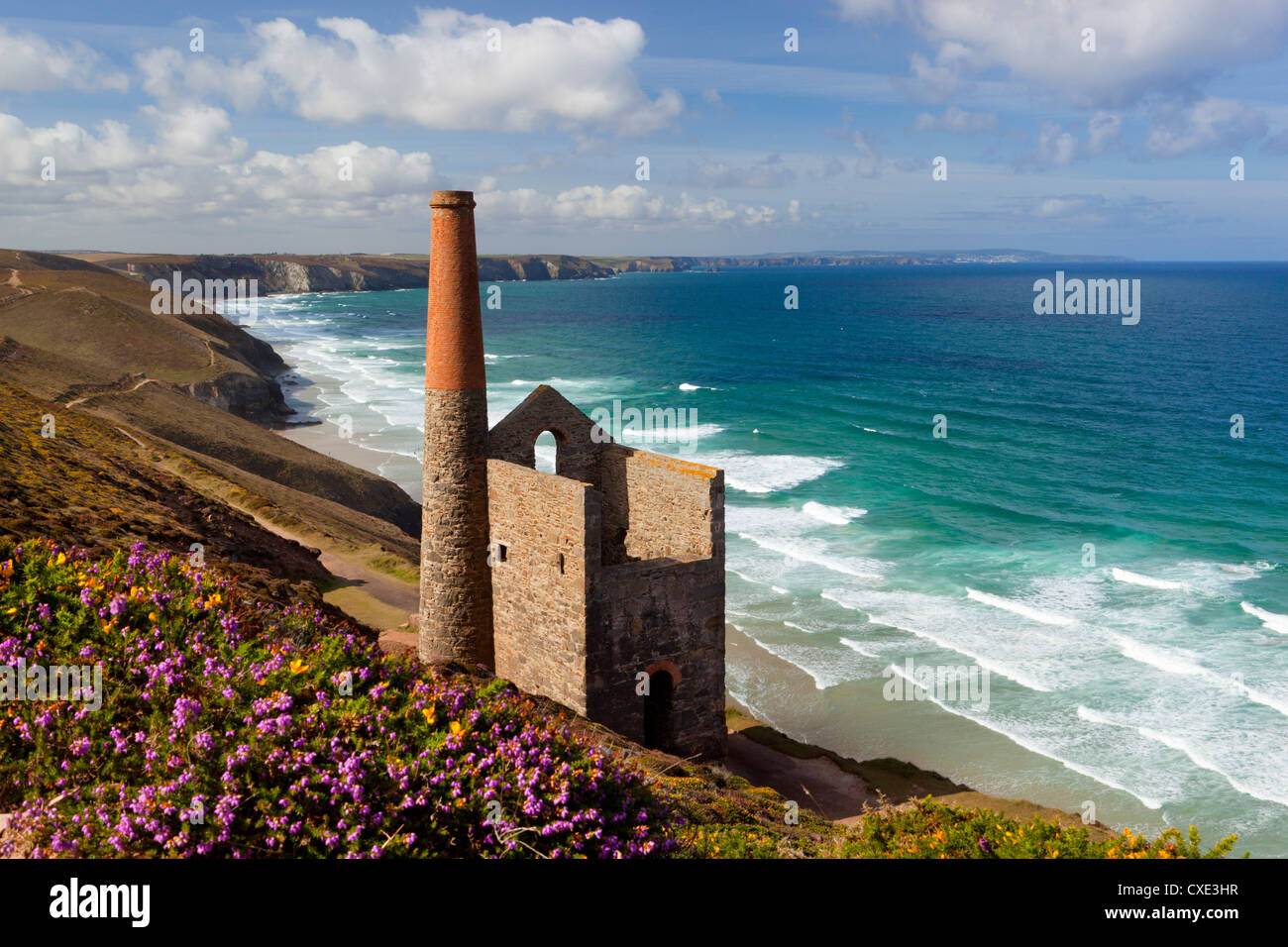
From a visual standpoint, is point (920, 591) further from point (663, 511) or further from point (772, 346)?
point (772, 346)

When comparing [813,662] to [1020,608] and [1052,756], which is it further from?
[1020,608]

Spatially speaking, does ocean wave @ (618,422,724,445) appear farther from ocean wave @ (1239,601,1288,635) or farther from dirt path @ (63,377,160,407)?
ocean wave @ (1239,601,1288,635)

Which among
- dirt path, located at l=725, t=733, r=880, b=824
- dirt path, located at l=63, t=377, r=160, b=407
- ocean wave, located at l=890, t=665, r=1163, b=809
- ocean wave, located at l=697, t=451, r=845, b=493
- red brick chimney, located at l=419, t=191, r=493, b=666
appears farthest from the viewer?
ocean wave, located at l=697, t=451, r=845, b=493

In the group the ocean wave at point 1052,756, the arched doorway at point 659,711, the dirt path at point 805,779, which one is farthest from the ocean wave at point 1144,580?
the arched doorway at point 659,711

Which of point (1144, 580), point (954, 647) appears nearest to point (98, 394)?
point (954, 647)

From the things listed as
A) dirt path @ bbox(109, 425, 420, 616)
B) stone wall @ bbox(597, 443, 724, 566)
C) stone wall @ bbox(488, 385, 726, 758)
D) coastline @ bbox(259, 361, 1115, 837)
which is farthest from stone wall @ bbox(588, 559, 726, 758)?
dirt path @ bbox(109, 425, 420, 616)

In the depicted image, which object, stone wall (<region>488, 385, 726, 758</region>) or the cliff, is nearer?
stone wall (<region>488, 385, 726, 758</region>)
